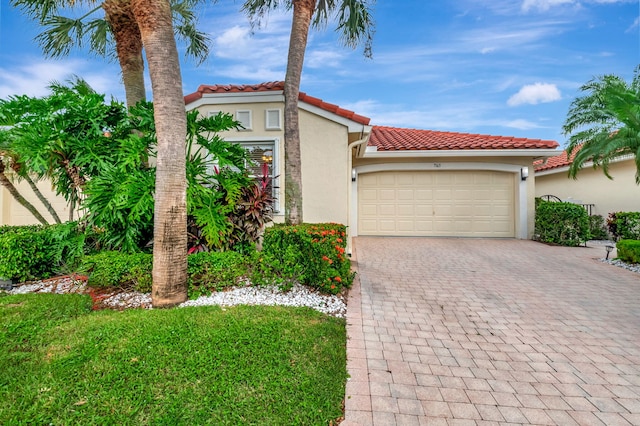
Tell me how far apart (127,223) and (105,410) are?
3876 mm

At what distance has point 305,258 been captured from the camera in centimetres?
500

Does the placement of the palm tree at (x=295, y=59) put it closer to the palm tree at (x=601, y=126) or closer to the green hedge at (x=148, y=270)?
the green hedge at (x=148, y=270)

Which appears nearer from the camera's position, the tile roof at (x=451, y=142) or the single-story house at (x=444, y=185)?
the tile roof at (x=451, y=142)

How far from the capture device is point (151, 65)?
14.4 ft

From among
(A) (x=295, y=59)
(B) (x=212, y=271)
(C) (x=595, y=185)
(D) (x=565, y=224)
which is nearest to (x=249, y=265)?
(B) (x=212, y=271)

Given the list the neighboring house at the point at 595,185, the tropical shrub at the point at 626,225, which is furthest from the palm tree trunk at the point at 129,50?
the tropical shrub at the point at 626,225

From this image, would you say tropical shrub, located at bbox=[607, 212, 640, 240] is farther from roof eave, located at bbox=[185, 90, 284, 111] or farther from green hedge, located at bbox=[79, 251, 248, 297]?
green hedge, located at bbox=[79, 251, 248, 297]

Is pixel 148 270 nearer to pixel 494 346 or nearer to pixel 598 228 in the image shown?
pixel 494 346

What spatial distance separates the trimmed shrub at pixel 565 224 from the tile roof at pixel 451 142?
2.15m

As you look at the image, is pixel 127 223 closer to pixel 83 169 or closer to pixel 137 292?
pixel 137 292

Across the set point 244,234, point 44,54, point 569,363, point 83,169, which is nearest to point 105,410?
point 244,234

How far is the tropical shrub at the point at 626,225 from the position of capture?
10.8 meters

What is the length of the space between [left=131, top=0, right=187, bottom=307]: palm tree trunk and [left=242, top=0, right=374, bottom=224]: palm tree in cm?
253

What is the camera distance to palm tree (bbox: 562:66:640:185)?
8.25 meters
